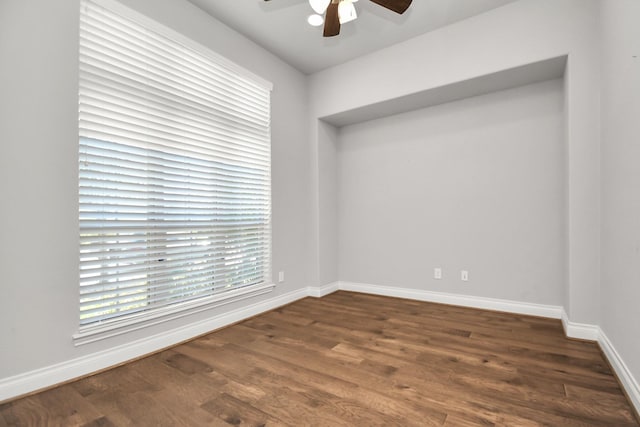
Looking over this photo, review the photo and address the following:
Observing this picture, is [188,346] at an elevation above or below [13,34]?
below

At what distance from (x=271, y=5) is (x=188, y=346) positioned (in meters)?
3.11

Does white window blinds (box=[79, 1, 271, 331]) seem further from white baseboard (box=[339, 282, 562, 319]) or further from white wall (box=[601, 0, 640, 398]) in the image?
white wall (box=[601, 0, 640, 398])

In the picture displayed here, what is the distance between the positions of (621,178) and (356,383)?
2.12 metres

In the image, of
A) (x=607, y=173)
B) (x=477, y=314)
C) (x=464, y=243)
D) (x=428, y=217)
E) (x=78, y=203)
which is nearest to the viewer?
(x=78, y=203)

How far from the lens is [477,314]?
3.15 meters

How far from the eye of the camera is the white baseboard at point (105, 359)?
5.73ft

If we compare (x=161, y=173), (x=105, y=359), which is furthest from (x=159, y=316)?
(x=161, y=173)

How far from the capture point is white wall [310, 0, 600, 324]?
244 centimetres

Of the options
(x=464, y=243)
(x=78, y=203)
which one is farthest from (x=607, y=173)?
(x=78, y=203)

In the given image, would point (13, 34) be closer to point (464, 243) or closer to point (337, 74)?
point (337, 74)

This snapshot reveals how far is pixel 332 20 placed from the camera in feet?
8.13

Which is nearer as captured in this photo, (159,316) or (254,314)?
(159,316)

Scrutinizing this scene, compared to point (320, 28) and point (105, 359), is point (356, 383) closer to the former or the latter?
point (105, 359)

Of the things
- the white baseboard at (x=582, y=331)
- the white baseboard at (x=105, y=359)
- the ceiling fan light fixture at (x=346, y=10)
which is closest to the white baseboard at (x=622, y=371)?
the white baseboard at (x=582, y=331)
